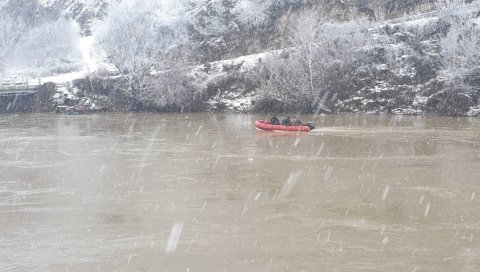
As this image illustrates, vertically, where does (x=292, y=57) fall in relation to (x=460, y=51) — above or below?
below

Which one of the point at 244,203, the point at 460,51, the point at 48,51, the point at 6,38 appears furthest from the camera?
the point at 48,51

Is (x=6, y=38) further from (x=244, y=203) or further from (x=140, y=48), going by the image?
(x=244, y=203)

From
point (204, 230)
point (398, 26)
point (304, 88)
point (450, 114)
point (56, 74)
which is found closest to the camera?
point (204, 230)

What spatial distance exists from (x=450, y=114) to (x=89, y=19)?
50995 mm

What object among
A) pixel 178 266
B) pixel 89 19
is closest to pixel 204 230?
pixel 178 266

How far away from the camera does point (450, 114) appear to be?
4156cm

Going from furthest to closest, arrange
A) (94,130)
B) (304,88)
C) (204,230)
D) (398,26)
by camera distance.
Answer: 1. (398,26)
2. (304,88)
3. (94,130)
4. (204,230)

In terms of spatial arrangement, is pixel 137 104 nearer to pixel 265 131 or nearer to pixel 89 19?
pixel 265 131

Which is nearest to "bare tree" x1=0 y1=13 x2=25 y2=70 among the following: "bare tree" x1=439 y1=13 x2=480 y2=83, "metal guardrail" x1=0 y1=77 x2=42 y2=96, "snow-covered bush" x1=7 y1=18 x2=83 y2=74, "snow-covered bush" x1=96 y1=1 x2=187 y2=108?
"snow-covered bush" x1=7 y1=18 x2=83 y2=74

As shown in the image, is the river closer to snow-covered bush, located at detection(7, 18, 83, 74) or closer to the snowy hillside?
the snowy hillside

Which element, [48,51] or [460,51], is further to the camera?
[48,51]

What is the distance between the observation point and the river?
Result: 503 inches

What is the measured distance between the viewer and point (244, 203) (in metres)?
17.2

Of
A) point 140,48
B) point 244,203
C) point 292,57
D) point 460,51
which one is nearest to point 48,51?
point 140,48
